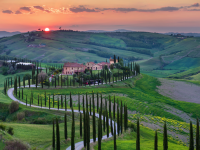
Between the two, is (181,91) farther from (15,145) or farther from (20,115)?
(15,145)

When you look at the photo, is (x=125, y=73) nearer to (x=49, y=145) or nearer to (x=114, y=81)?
(x=114, y=81)

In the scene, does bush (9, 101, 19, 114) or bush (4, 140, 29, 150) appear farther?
bush (9, 101, 19, 114)

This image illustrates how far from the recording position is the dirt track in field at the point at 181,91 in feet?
368

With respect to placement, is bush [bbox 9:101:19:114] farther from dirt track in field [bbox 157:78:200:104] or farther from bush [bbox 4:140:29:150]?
dirt track in field [bbox 157:78:200:104]

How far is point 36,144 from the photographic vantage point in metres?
43.9

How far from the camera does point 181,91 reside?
408 feet

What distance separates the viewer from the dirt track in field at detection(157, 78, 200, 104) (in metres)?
112

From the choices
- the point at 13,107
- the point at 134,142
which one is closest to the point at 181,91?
the point at 134,142

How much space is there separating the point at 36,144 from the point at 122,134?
2010 centimetres

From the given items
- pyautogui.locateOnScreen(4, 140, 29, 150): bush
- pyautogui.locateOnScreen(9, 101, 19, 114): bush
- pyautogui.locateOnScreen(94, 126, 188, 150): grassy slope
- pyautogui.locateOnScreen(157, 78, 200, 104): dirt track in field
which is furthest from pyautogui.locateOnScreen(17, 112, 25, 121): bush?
pyautogui.locateOnScreen(157, 78, 200, 104): dirt track in field

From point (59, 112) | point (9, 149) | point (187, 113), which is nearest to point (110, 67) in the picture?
point (187, 113)

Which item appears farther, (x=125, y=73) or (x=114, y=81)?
(x=125, y=73)

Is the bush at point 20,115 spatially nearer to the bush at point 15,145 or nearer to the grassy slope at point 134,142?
the bush at point 15,145

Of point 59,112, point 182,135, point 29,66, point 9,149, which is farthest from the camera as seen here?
point 29,66
